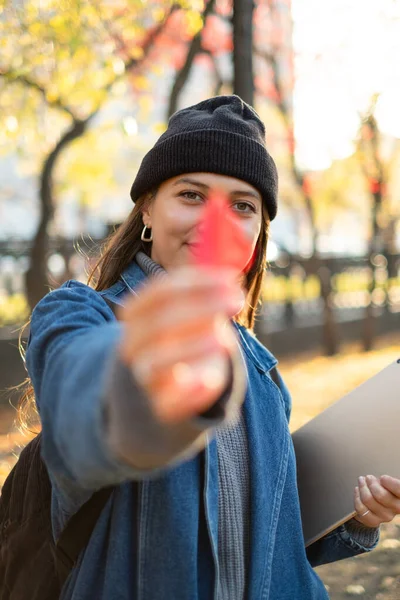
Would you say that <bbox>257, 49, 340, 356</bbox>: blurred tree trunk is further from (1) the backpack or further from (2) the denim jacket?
(1) the backpack

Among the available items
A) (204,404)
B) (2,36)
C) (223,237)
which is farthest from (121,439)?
(2,36)

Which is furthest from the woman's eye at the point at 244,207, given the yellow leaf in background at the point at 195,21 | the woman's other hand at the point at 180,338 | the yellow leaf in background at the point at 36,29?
the yellow leaf in background at the point at 36,29

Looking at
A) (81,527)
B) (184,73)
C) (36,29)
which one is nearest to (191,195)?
(81,527)

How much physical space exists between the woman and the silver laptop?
0.07 meters

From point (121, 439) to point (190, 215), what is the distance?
0.89 m

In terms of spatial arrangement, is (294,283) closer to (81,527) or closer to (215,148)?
(215,148)

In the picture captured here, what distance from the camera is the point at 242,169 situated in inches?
67.7

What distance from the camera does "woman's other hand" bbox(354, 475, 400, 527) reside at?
1.73 meters

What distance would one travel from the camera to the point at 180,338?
0.79m

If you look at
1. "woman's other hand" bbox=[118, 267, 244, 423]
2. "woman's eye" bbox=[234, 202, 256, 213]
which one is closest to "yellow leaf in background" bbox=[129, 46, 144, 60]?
"woman's eye" bbox=[234, 202, 256, 213]

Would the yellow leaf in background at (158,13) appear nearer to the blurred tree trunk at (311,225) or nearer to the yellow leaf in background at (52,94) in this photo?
the yellow leaf in background at (52,94)

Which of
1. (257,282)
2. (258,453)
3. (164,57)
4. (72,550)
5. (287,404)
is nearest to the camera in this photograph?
(72,550)

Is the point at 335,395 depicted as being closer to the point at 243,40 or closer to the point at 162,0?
the point at 162,0

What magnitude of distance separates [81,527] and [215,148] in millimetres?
950
